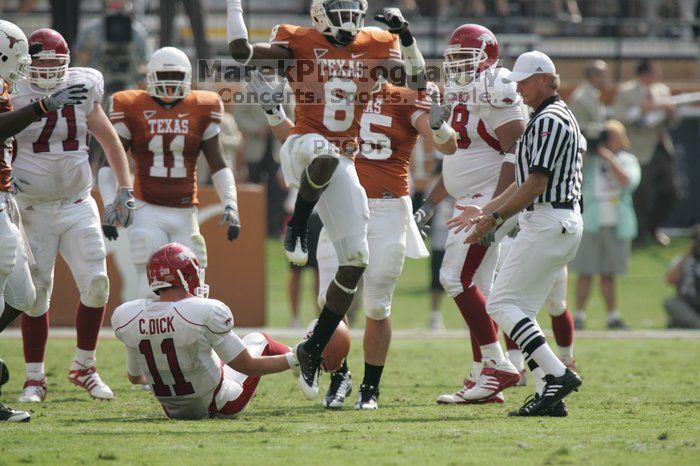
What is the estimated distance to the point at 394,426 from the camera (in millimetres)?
5902

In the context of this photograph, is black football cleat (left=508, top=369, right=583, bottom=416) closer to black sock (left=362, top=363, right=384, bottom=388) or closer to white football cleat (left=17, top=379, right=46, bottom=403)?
black sock (left=362, top=363, right=384, bottom=388)

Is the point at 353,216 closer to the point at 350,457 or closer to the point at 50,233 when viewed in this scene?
the point at 350,457

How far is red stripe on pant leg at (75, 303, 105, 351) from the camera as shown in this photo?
7.46 meters

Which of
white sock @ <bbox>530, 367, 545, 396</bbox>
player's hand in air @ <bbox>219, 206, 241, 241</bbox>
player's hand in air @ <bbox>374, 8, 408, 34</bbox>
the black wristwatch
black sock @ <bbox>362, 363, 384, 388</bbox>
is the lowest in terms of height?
black sock @ <bbox>362, 363, 384, 388</bbox>

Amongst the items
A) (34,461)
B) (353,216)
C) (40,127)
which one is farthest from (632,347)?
(34,461)

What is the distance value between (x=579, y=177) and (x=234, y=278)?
5.89m

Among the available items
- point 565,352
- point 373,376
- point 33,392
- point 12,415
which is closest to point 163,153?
point 33,392

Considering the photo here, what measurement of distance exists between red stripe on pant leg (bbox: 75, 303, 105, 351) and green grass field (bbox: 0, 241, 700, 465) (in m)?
0.33

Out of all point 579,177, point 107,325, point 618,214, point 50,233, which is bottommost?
point 107,325

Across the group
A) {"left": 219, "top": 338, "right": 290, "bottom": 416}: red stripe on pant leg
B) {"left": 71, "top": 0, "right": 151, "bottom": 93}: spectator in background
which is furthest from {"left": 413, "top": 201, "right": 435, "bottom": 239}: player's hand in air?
{"left": 71, "top": 0, "right": 151, "bottom": 93}: spectator in background

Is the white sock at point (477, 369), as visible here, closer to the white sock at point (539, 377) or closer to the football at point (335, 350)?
the white sock at point (539, 377)

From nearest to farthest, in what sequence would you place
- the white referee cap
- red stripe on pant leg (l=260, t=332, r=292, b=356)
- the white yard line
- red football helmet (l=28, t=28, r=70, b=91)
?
the white referee cap → red stripe on pant leg (l=260, t=332, r=292, b=356) → red football helmet (l=28, t=28, r=70, b=91) → the white yard line

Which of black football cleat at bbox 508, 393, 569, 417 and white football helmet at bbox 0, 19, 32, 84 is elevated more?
white football helmet at bbox 0, 19, 32, 84

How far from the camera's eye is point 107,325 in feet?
37.7
